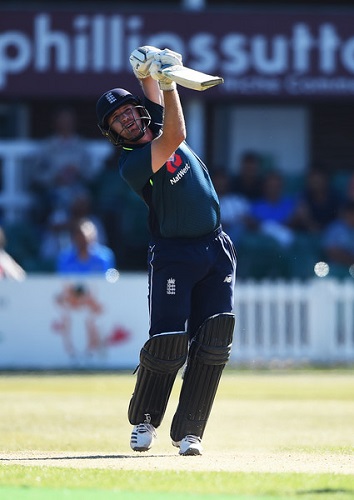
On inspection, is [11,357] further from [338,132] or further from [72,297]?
[338,132]

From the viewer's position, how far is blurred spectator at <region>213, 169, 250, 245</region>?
16.4m

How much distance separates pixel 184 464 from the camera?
7.05m

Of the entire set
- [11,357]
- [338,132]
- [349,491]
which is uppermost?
[338,132]

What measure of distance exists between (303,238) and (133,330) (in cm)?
263

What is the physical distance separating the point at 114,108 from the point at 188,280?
1066 mm

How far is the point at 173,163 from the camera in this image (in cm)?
741

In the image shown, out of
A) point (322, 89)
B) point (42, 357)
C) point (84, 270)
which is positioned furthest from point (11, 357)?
point (322, 89)

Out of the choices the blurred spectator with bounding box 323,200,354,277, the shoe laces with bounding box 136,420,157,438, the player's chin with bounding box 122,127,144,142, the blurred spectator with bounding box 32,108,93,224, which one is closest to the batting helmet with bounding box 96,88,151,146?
the player's chin with bounding box 122,127,144,142

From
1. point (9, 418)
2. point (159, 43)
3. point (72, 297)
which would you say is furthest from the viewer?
point (159, 43)

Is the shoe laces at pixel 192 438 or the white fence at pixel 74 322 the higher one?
the shoe laces at pixel 192 438

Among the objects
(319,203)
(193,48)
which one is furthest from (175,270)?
(193,48)

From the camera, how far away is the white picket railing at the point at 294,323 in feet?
50.6

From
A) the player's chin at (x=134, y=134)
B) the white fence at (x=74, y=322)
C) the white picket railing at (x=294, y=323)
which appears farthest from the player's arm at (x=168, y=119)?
the white picket railing at (x=294, y=323)

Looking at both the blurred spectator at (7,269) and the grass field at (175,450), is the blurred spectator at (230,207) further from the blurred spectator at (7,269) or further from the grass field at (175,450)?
the blurred spectator at (7,269)
